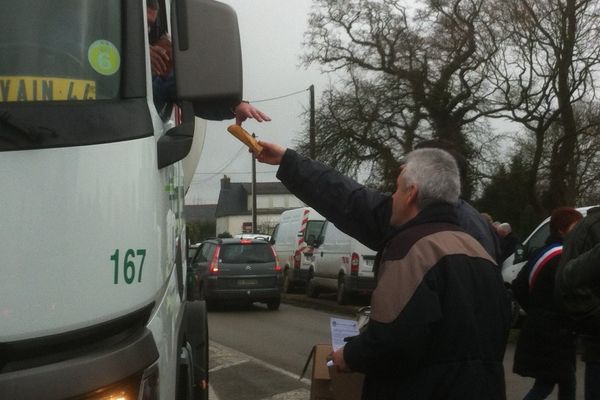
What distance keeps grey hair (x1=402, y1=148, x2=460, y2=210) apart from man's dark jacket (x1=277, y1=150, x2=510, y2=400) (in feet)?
0.25

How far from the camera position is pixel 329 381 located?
137 inches

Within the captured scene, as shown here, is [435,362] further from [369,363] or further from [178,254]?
[178,254]

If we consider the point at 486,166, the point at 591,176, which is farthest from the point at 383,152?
the point at 591,176

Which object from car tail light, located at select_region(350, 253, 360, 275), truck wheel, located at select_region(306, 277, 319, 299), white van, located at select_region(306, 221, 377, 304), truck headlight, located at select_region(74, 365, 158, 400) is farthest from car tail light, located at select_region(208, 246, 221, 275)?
truck headlight, located at select_region(74, 365, 158, 400)

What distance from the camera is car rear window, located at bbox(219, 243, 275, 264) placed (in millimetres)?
19000

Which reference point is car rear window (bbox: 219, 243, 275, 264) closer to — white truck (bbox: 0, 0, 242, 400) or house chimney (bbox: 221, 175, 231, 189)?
white truck (bbox: 0, 0, 242, 400)

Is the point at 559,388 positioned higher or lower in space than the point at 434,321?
lower

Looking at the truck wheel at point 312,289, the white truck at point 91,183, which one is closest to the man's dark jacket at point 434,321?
the white truck at point 91,183

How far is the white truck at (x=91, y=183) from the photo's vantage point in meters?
2.19

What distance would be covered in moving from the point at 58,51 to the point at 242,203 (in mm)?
118173

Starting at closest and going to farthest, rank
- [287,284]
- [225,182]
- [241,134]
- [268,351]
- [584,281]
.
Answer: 1. [241,134]
2. [584,281]
3. [268,351]
4. [287,284]
5. [225,182]

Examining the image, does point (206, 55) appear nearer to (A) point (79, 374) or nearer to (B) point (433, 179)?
(B) point (433, 179)

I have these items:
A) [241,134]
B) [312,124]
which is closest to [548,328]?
[241,134]

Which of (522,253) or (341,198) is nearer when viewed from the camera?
(341,198)
